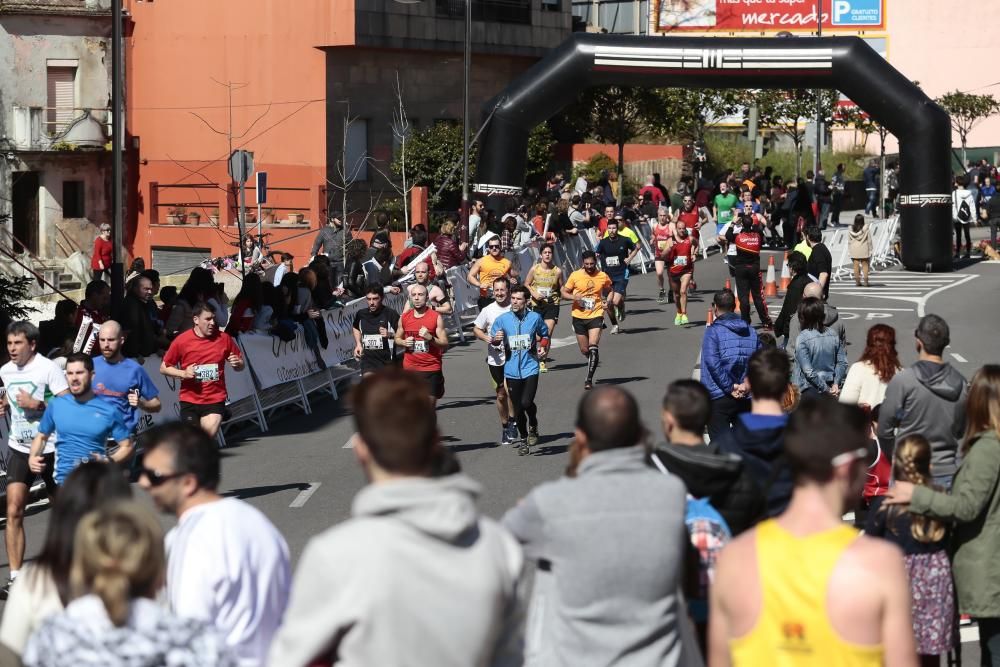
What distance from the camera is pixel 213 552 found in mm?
5098

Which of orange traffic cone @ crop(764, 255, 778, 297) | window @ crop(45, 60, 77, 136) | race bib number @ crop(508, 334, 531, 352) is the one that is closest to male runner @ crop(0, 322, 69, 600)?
race bib number @ crop(508, 334, 531, 352)

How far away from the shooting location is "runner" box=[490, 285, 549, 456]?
14.8 metres

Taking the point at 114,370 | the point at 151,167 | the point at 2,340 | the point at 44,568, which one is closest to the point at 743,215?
the point at 2,340

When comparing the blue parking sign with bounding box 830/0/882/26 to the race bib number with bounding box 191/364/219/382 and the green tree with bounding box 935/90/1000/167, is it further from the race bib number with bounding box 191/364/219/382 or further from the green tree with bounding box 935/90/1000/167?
the race bib number with bounding box 191/364/219/382

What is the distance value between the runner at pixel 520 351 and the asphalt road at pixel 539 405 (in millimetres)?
466

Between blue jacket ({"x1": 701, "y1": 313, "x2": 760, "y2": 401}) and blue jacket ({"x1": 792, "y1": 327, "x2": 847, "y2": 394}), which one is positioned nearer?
blue jacket ({"x1": 701, "y1": 313, "x2": 760, "y2": 401})

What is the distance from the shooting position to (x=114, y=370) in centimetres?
1089

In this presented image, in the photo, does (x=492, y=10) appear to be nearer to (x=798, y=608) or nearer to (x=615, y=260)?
(x=615, y=260)

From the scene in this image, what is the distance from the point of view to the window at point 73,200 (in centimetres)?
4166

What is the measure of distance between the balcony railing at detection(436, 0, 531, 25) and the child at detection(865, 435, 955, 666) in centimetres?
3621

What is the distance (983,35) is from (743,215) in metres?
48.9

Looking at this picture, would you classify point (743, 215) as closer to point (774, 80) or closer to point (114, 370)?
point (774, 80)

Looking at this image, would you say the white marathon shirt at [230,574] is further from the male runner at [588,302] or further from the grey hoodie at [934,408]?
the male runner at [588,302]

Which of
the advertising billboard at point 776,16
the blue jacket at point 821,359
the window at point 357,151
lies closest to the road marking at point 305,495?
the blue jacket at point 821,359
